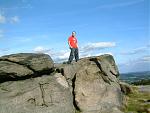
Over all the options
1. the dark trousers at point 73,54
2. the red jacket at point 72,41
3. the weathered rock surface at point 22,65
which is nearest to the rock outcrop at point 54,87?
the weathered rock surface at point 22,65

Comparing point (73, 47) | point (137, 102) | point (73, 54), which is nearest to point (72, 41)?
point (73, 47)

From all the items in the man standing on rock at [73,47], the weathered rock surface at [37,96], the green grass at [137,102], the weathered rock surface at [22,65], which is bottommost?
the green grass at [137,102]

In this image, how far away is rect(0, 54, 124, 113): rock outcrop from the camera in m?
32.1

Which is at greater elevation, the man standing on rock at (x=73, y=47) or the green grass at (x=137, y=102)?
the man standing on rock at (x=73, y=47)

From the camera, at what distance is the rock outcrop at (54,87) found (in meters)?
32.1

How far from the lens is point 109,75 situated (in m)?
38.1

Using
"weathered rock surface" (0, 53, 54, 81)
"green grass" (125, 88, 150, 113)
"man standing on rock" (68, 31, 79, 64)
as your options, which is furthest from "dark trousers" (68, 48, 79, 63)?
"green grass" (125, 88, 150, 113)

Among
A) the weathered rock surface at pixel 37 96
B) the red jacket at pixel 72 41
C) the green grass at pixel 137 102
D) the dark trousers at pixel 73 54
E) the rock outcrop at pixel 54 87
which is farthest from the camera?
the dark trousers at pixel 73 54

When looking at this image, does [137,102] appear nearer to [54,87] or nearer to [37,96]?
[54,87]

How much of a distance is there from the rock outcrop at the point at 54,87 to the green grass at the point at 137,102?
125 centimetres

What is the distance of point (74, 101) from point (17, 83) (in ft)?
22.8

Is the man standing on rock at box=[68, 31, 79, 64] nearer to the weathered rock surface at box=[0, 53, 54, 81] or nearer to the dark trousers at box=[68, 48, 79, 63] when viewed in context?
the dark trousers at box=[68, 48, 79, 63]

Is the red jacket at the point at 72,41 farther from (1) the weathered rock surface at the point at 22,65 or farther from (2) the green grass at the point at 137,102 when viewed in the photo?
(2) the green grass at the point at 137,102

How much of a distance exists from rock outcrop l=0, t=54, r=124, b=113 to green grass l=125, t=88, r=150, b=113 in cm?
125
